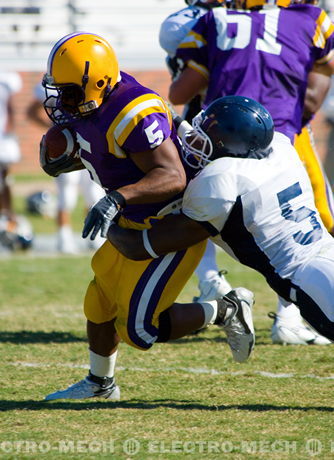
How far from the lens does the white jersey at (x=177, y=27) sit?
4.84m

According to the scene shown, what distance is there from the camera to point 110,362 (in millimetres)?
3646

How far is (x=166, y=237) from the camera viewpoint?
11.0 ft

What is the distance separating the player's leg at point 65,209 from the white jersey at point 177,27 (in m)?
3.70

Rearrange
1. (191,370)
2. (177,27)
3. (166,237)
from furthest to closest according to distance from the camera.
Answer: (177,27) → (191,370) → (166,237)

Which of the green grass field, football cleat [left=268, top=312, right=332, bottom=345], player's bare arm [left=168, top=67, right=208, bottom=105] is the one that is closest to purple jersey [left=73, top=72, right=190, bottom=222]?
the green grass field

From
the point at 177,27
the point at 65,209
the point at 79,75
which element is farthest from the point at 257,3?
the point at 65,209

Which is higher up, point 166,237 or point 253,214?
point 253,214

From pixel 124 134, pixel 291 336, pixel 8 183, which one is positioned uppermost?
pixel 124 134

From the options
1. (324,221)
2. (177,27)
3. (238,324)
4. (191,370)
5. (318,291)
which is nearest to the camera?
(318,291)

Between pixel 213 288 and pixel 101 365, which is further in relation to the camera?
pixel 213 288

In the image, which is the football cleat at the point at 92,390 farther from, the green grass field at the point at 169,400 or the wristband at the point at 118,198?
the wristband at the point at 118,198

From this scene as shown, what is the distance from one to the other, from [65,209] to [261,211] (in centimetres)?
552

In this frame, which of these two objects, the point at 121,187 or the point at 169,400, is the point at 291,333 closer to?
the point at 169,400

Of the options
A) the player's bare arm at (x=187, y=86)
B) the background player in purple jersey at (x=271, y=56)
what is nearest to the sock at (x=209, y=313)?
the background player in purple jersey at (x=271, y=56)
